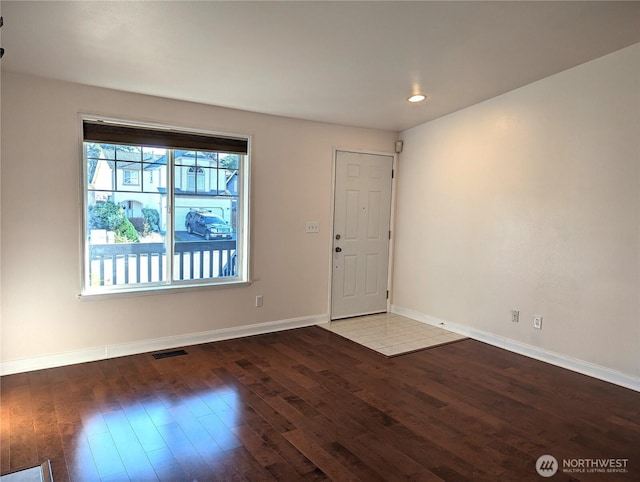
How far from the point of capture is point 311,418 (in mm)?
2799

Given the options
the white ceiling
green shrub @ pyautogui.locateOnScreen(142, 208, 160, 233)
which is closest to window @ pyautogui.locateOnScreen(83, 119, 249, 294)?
green shrub @ pyautogui.locateOnScreen(142, 208, 160, 233)

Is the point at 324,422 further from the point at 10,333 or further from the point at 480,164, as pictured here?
the point at 480,164

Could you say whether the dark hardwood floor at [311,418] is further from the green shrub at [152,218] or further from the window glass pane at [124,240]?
the green shrub at [152,218]

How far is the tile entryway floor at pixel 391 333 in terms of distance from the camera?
4297 mm

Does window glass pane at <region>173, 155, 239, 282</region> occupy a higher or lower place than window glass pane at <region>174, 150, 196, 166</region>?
lower

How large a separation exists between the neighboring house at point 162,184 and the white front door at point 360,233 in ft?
4.50

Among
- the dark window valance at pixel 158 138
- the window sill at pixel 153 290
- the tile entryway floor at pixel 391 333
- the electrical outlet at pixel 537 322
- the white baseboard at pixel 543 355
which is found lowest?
the tile entryway floor at pixel 391 333

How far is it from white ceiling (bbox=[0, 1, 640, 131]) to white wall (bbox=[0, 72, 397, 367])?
207 millimetres

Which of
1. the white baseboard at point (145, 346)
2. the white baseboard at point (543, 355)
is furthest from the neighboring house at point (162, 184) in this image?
the white baseboard at point (543, 355)

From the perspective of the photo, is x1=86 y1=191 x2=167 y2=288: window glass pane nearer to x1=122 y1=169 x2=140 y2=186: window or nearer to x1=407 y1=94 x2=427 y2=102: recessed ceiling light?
x1=122 y1=169 x2=140 y2=186: window

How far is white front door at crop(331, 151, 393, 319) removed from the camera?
515cm

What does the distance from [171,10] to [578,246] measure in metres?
3.62

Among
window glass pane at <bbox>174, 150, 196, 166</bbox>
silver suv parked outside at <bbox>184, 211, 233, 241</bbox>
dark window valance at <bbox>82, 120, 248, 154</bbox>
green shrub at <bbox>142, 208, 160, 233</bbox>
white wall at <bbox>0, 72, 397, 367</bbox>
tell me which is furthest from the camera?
silver suv parked outside at <bbox>184, 211, 233, 241</bbox>

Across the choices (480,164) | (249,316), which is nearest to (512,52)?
(480,164)
